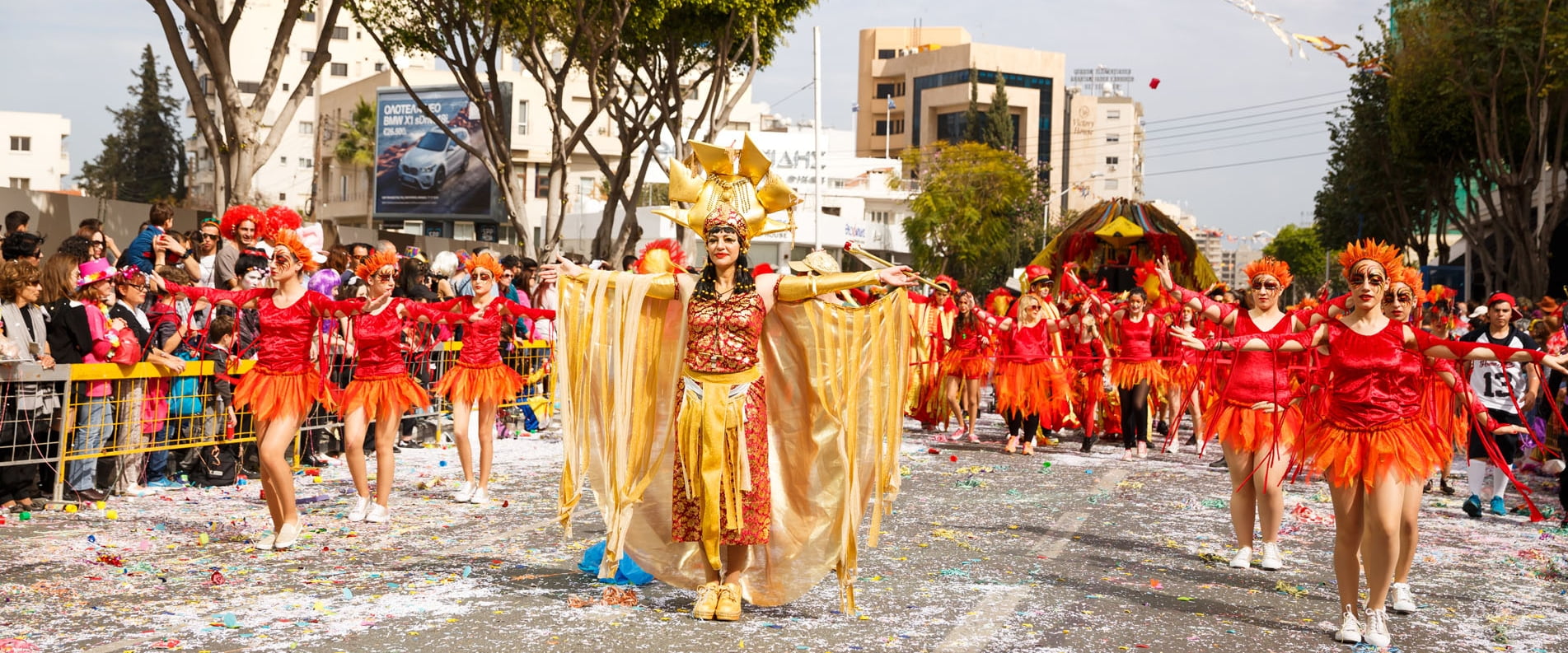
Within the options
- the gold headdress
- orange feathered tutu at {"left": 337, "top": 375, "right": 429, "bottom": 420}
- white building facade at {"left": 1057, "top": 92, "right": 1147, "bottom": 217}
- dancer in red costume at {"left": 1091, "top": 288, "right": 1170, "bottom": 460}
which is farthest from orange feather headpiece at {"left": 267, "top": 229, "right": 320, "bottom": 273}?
white building facade at {"left": 1057, "top": 92, "right": 1147, "bottom": 217}

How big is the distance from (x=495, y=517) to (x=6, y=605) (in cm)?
332

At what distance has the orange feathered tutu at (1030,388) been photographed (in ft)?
45.4

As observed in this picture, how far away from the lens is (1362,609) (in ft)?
21.5

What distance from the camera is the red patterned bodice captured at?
20.3ft

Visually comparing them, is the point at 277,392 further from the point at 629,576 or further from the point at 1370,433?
the point at 1370,433

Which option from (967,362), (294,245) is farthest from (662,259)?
(967,362)

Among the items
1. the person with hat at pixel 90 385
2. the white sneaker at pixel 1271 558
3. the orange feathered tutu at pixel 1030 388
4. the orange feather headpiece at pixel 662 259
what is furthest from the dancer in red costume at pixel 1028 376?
the person with hat at pixel 90 385

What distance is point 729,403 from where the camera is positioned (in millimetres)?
6207

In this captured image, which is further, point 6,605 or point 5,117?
point 5,117

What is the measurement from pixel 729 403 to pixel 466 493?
13.2 ft

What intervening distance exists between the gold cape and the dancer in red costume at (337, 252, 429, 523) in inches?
93.3

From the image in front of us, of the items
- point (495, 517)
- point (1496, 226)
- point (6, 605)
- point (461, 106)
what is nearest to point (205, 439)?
point (495, 517)

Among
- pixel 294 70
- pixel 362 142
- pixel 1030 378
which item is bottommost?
pixel 1030 378

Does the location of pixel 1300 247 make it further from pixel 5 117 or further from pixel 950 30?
pixel 5 117
